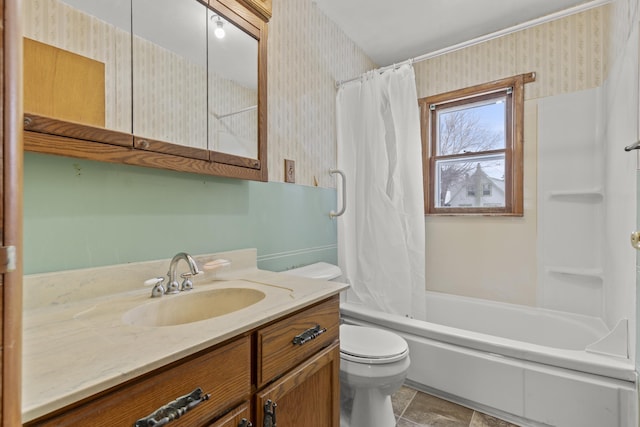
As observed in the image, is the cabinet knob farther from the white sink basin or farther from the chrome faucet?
the chrome faucet

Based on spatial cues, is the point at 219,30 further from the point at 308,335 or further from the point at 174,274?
the point at 308,335

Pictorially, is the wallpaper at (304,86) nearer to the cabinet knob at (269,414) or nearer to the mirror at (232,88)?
the mirror at (232,88)

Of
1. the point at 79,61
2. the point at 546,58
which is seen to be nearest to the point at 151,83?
the point at 79,61

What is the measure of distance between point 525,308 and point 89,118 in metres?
2.78

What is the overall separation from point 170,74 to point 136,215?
57 centimetres

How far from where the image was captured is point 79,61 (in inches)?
36.0

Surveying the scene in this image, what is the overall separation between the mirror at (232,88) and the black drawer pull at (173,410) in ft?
3.15

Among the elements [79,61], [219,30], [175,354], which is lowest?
[175,354]

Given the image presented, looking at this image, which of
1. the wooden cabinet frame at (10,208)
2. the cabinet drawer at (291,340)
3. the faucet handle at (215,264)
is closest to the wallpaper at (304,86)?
the faucet handle at (215,264)

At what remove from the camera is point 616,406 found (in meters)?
1.26

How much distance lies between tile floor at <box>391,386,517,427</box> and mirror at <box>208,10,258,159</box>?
62.7 inches

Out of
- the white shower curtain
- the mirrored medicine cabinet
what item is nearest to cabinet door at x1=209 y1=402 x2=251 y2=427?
the mirrored medicine cabinet

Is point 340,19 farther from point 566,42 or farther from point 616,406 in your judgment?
point 616,406

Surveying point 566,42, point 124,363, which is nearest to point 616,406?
point 124,363
